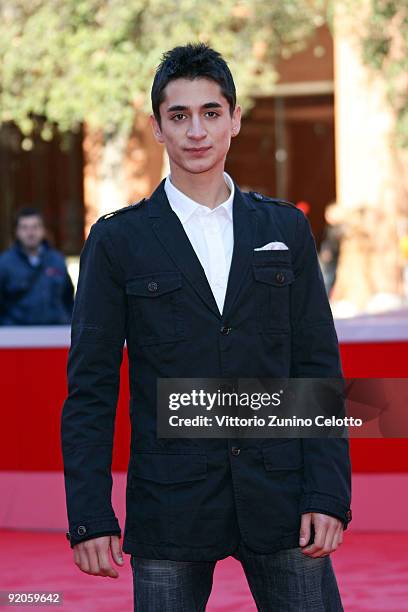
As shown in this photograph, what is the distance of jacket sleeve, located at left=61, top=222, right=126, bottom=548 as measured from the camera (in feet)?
9.34

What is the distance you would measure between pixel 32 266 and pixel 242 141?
70.7ft

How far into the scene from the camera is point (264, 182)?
101 feet

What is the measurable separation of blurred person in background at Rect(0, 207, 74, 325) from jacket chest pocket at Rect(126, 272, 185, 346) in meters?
6.66

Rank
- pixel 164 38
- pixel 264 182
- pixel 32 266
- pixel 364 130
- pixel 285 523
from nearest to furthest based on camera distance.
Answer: pixel 285 523 < pixel 32 266 < pixel 164 38 < pixel 364 130 < pixel 264 182

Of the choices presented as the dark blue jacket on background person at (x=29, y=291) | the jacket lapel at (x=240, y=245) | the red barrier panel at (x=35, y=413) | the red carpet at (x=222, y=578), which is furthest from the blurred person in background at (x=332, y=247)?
the jacket lapel at (x=240, y=245)

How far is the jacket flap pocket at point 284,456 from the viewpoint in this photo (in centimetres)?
289

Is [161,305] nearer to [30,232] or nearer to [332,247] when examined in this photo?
[30,232]

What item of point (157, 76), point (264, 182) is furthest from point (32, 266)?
point (264, 182)

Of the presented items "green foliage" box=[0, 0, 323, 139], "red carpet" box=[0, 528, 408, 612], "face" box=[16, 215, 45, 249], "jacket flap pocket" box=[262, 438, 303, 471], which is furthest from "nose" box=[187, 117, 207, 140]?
"green foliage" box=[0, 0, 323, 139]

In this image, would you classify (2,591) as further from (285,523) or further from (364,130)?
(364,130)

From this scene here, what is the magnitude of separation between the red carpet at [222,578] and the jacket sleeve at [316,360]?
251 centimetres

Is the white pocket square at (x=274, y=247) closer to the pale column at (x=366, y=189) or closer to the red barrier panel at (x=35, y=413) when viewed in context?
the red barrier panel at (x=35, y=413)

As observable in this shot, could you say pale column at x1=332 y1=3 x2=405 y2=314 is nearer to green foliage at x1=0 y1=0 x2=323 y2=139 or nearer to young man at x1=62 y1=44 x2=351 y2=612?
A: green foliage at x1=0 y1=0 x2=323 y2=139

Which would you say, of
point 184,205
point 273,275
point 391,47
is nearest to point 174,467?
point 273,275
